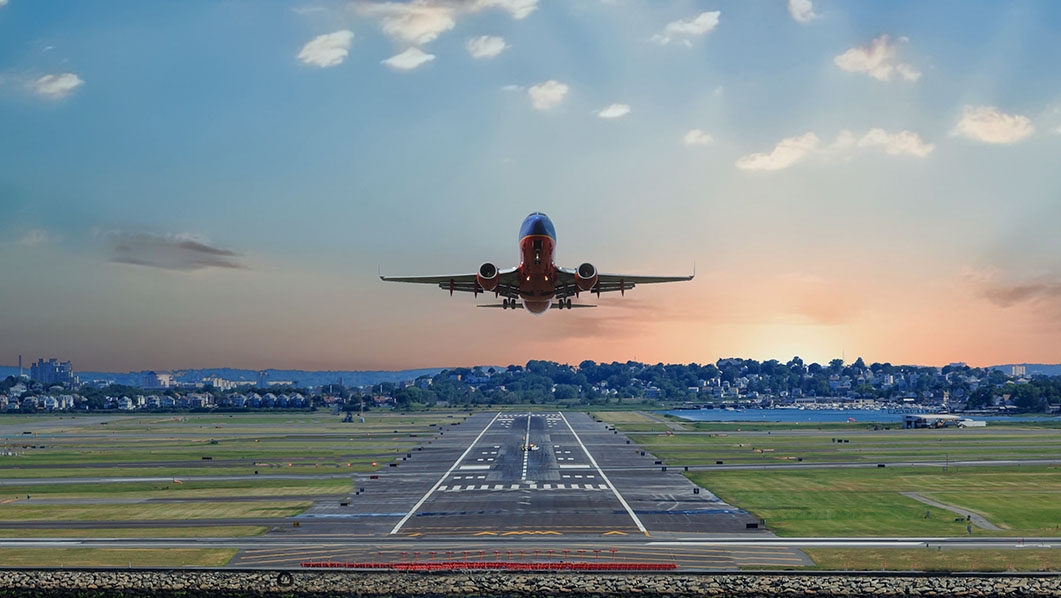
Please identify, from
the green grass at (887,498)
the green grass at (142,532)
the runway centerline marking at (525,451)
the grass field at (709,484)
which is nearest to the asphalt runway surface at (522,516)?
the runway centerline marking at (525,451)

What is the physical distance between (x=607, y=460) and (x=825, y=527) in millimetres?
55866

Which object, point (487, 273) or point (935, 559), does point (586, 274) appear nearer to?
point (487, 273)

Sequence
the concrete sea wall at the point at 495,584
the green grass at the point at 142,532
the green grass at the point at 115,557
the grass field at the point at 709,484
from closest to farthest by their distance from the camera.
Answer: the concrete sea wall at the point at 495,584 → the green grass at the point at 115,557 → the grass field at the point at 709,484 → the green grass at the point at 142,532

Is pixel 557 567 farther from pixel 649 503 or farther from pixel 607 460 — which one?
pixel 607 460

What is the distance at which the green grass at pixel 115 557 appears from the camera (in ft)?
222

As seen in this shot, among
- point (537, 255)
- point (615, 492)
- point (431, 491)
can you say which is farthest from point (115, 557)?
point (615, 492)

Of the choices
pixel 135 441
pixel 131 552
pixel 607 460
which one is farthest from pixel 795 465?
pixel 135 441

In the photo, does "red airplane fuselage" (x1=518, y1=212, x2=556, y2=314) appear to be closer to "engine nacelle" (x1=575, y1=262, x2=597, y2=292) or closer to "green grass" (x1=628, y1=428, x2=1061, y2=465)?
"engine nacelle" (x1=575, y1=262, x2=597, y2=292)

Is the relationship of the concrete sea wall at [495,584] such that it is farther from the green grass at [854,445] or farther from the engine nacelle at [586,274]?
the green grass at [854,445]

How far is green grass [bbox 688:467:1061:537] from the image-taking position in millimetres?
80125

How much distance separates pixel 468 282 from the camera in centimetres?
6925

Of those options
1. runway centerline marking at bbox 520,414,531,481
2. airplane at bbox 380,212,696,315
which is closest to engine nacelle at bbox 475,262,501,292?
airplane at bbox 380,212,696,315

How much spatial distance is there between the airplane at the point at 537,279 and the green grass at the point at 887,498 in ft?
97.0

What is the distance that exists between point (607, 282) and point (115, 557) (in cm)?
4733
